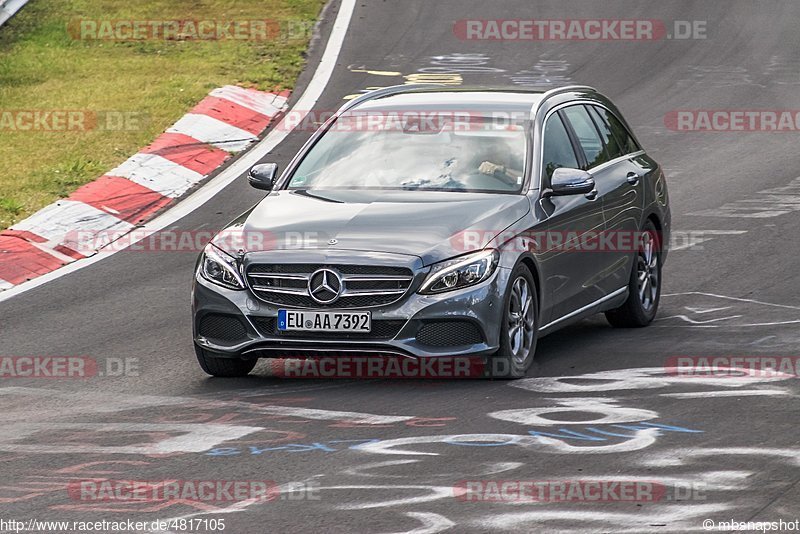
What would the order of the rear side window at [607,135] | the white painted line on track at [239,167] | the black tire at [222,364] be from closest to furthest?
the black tire at [222,364], the rear side window at [607,135], the white painted line on track at [239,167]

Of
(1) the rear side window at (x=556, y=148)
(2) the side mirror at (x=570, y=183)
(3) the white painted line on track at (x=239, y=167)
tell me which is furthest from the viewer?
(3) the white painted line on track at (x=239, y=167)

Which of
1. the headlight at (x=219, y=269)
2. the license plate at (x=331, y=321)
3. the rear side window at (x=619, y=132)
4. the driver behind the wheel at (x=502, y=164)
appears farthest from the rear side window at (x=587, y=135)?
Result: the headlight at (x=219, y=269)

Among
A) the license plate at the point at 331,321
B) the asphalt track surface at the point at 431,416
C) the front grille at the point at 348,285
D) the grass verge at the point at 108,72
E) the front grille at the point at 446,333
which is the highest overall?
the grass verge at the point at 108,72

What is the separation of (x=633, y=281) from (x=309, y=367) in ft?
8.42

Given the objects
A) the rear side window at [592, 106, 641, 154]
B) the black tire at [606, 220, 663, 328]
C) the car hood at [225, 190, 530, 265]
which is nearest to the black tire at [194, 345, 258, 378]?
the car hood at [225, 190, 530, 265]

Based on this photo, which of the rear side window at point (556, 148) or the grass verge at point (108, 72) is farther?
the grass verge at point (108, 72)

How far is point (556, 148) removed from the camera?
10.4 meters

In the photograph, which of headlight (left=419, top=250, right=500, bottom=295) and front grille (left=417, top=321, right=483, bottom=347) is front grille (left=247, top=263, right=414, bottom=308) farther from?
front grille (left=417, top=321, right=483, bottom=347)

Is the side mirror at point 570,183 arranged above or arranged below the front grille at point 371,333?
above

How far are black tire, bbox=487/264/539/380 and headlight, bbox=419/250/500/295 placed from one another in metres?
0.19

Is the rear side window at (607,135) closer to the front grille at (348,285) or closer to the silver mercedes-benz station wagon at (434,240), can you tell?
the silver mercedes-benz station wagon at (434,240)

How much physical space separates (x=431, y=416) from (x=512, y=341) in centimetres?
114

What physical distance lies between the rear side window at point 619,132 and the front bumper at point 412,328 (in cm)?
281

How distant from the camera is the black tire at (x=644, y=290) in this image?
11.2 meters
